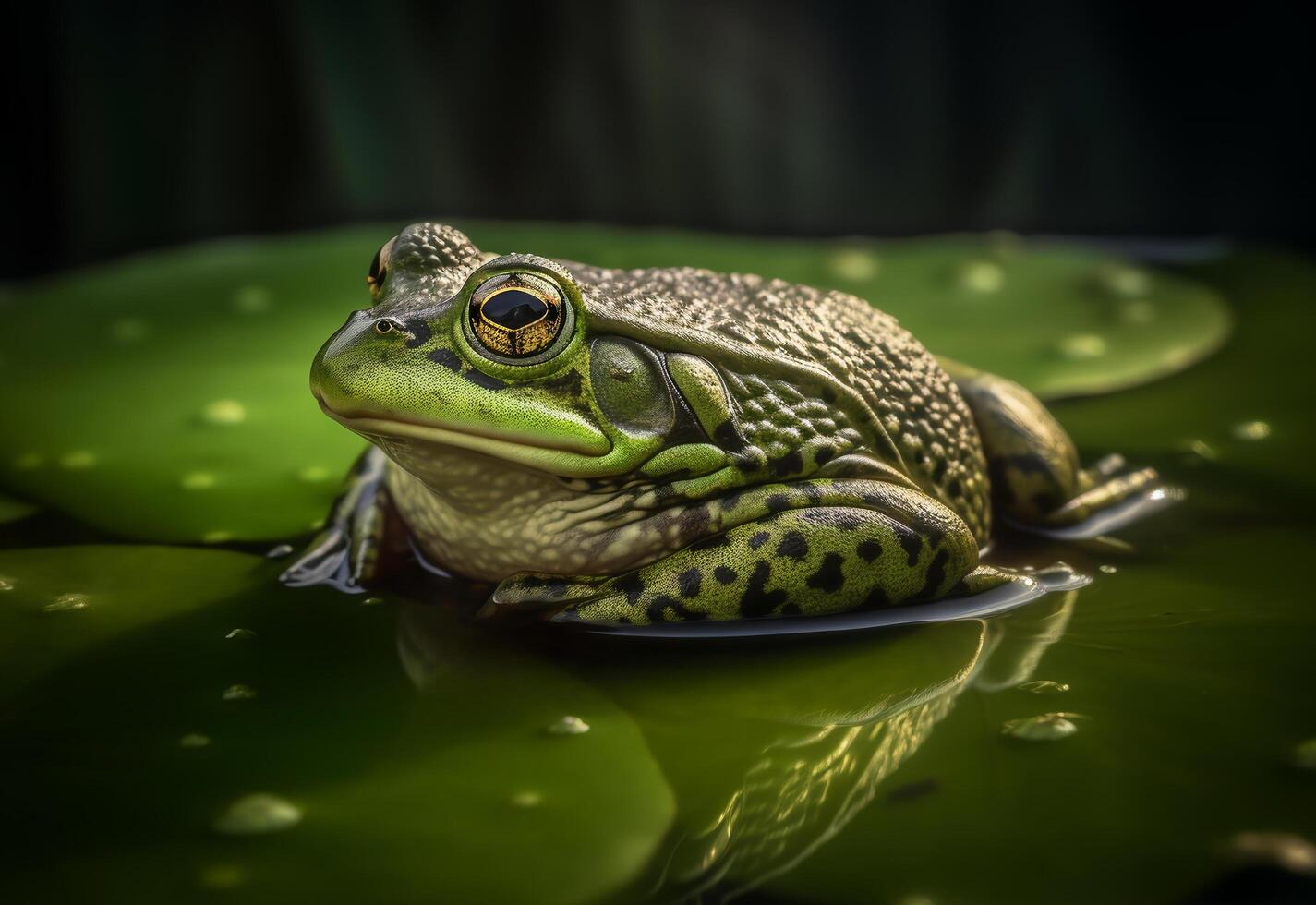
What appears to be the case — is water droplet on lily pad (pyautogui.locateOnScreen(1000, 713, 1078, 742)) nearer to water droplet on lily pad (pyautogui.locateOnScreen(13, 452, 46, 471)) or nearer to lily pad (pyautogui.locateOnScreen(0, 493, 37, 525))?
lily pad (pyautogui.locateOnScreen(0, 493, 37, 525))

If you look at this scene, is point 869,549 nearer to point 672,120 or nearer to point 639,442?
point 639,442

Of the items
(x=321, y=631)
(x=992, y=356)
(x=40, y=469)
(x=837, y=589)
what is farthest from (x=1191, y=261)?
(x=40, y=469)

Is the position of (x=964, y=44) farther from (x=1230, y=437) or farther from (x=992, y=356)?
(x=1230, y=437)

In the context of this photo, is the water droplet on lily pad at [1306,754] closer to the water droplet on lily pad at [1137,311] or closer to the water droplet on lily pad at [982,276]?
the water droplet on lily pad at [1137,311]

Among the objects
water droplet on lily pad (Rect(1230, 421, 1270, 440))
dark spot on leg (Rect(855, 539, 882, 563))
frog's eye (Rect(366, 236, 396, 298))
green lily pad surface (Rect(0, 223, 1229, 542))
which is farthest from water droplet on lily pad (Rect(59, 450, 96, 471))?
water droplet on lily pad (Rect(1230, 421, 1270, 440))

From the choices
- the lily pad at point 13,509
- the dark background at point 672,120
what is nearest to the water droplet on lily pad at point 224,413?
the lily pad at point 13,509

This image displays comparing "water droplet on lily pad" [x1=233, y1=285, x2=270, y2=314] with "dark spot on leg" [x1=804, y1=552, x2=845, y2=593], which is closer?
"dark spot on leg" [x1=804, y1=552, x2=845, y2=593]
